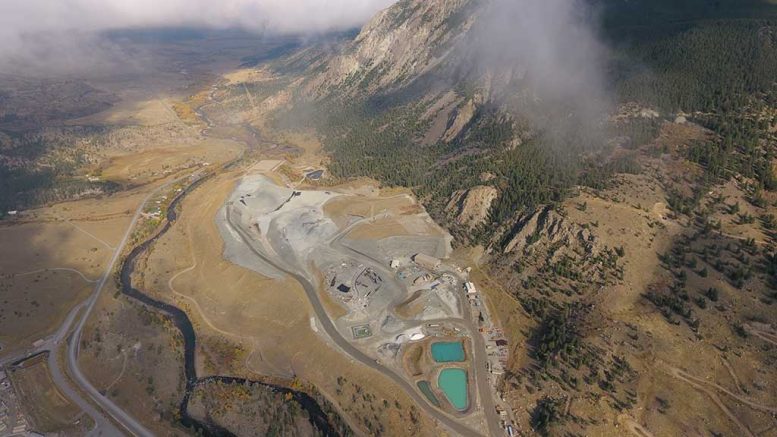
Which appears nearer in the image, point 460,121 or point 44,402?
point 44,402

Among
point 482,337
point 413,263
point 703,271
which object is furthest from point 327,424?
point 703,271

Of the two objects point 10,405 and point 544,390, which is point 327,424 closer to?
point 544,390

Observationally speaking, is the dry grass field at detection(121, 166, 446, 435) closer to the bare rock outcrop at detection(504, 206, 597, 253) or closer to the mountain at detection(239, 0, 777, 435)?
the mountain at detection(239, 0, 777, 435)

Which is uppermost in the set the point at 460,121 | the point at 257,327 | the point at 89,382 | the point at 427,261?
the point at 460,121

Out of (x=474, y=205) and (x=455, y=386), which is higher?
(x=474, y=205)

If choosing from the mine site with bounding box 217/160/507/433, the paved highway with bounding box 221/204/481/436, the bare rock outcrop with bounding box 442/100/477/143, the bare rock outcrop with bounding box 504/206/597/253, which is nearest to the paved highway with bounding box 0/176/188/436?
the mine site with bounding box 217/160/507/433

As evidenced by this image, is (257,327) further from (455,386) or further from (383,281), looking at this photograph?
(455,386)

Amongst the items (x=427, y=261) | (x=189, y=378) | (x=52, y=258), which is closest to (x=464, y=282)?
(x=427, y=261)
